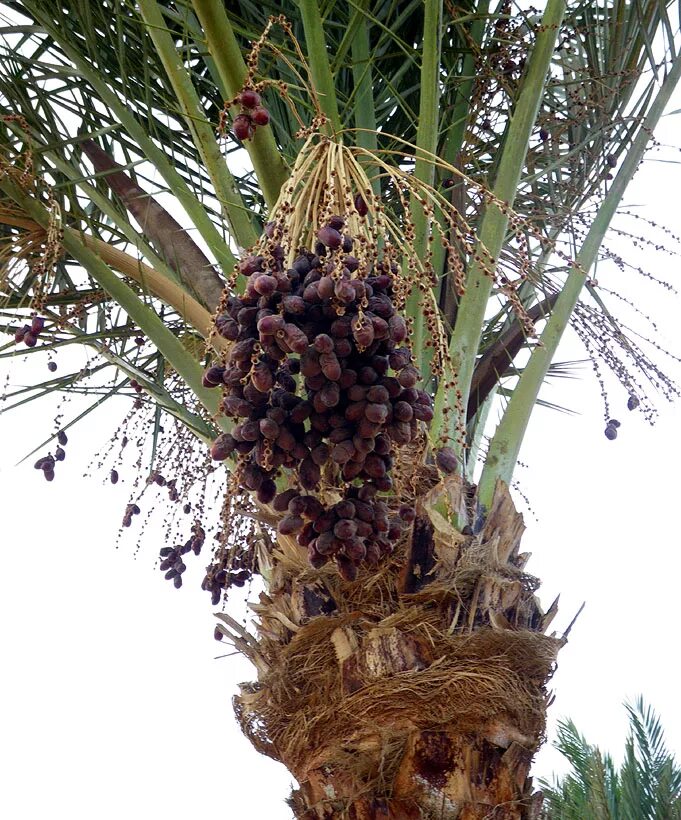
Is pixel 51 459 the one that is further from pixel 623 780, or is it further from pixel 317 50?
pixel 623 780

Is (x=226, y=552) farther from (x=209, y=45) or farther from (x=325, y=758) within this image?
(x=209, y=45)

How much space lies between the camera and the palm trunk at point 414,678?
183 cm

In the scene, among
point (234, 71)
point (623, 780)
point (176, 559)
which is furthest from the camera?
point (623, 780)

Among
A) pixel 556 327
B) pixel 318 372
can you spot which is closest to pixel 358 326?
pixel 318 372

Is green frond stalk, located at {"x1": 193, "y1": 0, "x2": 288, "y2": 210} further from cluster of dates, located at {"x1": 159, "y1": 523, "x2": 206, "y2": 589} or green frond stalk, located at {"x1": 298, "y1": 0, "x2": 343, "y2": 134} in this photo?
cluster of dates, located at {"x1": 159, "y1": 523, "x2": 206, "y2": 589}

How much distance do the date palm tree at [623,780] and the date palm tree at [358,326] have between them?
3.21ft

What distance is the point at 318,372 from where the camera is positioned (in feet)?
4.60

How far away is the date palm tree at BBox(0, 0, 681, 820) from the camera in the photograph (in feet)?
4.82

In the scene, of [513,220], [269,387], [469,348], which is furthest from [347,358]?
[469,348]

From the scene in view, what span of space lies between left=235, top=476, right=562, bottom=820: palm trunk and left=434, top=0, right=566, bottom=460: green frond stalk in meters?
0.29

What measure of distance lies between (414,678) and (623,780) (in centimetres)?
139

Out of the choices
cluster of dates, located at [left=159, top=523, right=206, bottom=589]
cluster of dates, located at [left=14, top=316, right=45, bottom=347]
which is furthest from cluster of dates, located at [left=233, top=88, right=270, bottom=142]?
cluster of dates, located at [left=159, top=523, right=206, bottom=589]

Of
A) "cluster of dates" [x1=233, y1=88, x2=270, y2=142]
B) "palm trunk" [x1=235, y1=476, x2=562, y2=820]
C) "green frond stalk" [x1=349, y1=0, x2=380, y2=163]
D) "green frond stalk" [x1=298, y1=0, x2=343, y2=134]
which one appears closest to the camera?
"cluster of dates" [x1=233, y1=88, x2=270, y2=142]

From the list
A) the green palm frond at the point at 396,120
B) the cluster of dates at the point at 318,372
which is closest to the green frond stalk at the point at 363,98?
the green palm frond at the point at 396,120
